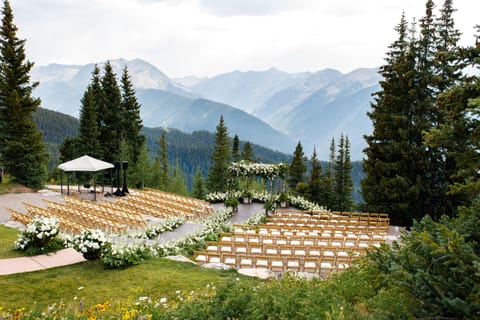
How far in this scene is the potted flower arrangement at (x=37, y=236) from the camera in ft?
32.6

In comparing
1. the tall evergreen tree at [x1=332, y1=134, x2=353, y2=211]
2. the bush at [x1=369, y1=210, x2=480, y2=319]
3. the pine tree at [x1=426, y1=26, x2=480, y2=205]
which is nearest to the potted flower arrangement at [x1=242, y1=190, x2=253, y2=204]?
the pine tree at [x1=426, y1=26, x2=480, y2=205]

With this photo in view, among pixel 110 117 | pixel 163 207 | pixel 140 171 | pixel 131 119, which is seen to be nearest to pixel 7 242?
pixel 163 207

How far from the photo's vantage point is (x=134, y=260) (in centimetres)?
912

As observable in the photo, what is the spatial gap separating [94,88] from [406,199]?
94.6 ft

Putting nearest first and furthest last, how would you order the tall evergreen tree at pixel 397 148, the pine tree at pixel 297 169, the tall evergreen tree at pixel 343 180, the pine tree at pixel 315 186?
the tall evergreen tree at pixel 397 148, the pine tree at pixel 315 186, the tall evergreen tree at pixel 343 180, the pine tree at pixel 297 169

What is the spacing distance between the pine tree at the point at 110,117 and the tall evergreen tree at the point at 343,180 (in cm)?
2662

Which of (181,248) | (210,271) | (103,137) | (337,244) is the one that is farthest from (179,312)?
(103,137)

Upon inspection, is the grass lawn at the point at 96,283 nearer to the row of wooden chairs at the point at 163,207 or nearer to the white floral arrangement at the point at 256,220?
the white floral arrangement at the point at 256,220

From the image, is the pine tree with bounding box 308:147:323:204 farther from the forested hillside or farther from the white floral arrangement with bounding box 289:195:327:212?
the forested hillside

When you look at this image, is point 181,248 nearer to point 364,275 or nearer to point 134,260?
point 134,260

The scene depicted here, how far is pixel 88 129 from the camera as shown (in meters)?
32.3

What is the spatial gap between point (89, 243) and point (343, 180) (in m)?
41.5

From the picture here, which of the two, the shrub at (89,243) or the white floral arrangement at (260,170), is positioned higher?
the white floral arrangement at (260,170)

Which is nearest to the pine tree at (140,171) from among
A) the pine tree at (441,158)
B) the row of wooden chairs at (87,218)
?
the row of wooden chairs at (87,218)
